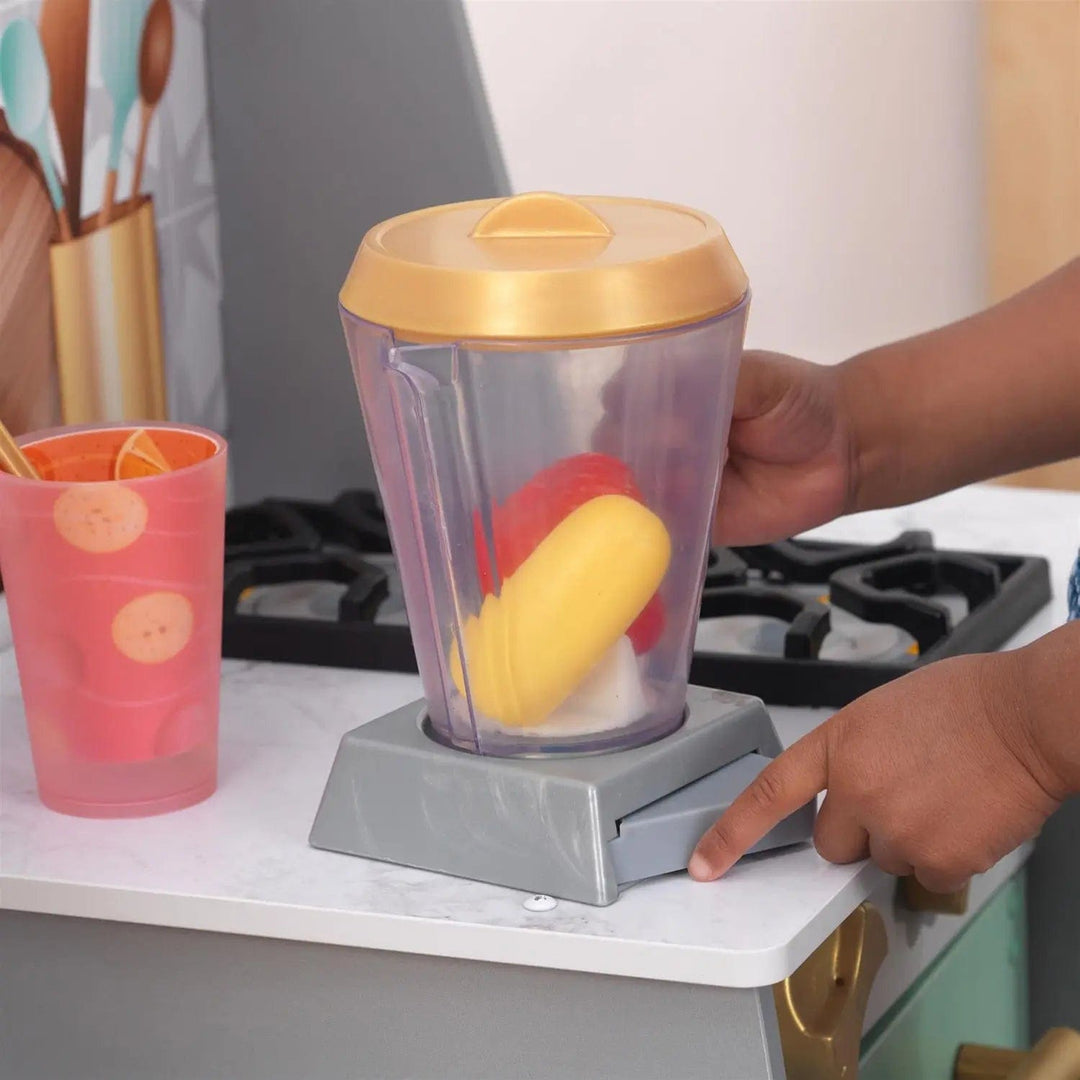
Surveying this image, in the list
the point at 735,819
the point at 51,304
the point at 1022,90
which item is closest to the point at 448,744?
the point at 735,819

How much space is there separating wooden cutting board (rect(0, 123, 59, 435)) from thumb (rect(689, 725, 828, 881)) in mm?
539

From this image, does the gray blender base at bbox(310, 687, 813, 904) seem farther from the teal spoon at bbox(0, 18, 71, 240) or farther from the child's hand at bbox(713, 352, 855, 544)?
the teal spoon at bbox(0, 18, 71, 240)

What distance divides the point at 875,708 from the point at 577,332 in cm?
21

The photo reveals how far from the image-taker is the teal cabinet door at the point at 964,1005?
0.91 meters

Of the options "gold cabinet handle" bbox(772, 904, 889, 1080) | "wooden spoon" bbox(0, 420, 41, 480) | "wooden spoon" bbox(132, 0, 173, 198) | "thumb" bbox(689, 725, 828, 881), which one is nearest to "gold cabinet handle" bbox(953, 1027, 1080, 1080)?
"gold cabinet handle" bbox(772, 904, 889, 1080)

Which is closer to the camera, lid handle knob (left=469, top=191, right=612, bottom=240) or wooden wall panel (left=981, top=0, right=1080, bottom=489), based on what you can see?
lid handle knob (left=469, top=191, right=612, bottom=240)

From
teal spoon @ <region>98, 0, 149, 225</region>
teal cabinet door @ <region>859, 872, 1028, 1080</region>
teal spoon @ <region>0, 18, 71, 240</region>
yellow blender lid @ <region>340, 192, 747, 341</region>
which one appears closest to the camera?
yellow blender lid @ <region>340, 192, 747, 341</region>

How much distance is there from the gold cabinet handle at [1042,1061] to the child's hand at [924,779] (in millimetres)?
199

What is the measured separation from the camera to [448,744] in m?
0.78

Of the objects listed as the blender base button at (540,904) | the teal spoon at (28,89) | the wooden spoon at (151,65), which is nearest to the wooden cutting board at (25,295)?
the teal spoon at (28,89)

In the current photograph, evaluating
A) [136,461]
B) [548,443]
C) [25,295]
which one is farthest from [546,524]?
[25,295]

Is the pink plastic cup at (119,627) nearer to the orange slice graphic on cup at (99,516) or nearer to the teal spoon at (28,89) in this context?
the orange slice graphic on cup at (99,516)

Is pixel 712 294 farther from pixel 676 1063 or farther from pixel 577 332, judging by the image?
pixel 676 1063

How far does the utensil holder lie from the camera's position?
1.14 m
